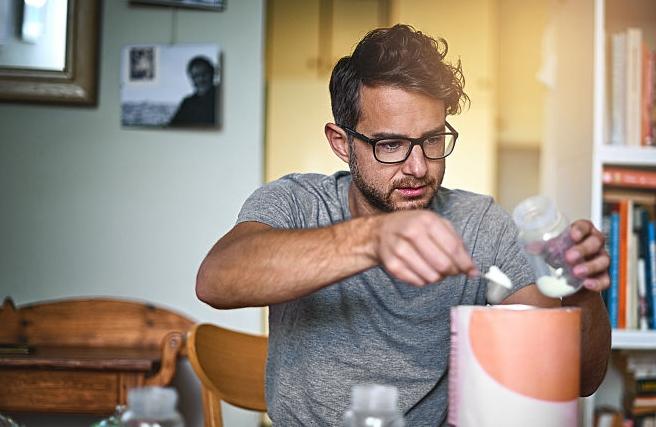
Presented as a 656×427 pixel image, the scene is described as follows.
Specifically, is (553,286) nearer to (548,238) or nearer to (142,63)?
(548,238)

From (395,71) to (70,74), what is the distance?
4.40 feet

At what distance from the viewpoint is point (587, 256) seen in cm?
94

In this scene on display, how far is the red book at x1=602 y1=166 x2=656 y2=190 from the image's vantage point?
2.17 m

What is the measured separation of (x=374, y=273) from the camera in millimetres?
1341

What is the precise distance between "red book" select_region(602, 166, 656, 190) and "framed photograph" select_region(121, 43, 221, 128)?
3.63 ft

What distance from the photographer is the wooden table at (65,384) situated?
1.99 metres

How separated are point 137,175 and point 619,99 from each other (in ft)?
4.53

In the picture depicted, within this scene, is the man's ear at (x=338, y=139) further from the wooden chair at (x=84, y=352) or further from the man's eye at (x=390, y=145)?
the wooden chair at (x=84, y=352)

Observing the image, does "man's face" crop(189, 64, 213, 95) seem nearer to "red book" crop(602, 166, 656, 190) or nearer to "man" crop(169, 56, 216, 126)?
"man" crop(169, 56, 216, 126)

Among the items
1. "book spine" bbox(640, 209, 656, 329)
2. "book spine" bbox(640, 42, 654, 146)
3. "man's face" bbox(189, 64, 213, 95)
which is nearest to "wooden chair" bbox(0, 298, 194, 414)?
"man's face" bbox(189, 64, 213, 95)

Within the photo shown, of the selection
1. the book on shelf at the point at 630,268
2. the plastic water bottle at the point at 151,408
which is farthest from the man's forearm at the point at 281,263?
the book on shelf at the point at 630,268

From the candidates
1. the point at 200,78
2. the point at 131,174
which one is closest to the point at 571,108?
the point at 200,78

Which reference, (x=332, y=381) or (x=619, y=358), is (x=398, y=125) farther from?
(x=619, y=358)

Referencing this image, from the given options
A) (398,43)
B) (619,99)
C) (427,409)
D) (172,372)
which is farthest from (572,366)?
(619,99)
